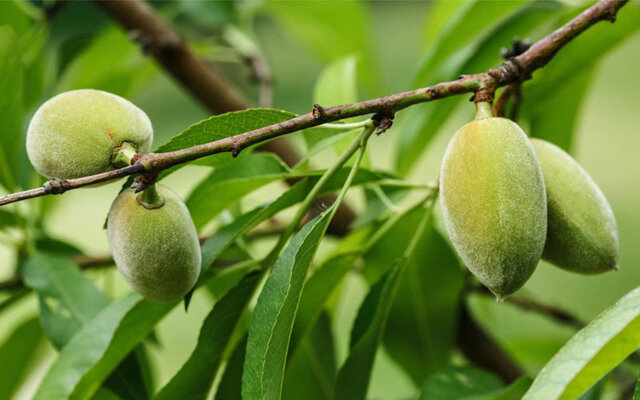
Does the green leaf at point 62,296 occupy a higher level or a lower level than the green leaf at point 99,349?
higher

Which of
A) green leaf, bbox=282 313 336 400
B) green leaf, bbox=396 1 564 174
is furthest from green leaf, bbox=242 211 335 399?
green leaf, bbox=396 1 564 174

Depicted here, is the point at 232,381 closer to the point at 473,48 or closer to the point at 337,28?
the point at 473,48

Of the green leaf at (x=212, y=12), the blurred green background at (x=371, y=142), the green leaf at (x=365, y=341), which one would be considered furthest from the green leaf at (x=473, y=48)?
the green leaf at (x=212, y=12)

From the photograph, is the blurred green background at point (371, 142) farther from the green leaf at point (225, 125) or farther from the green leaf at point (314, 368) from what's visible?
the green leaf at point (225, 125)

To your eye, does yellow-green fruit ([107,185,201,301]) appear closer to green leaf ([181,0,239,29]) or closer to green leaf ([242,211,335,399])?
green leaf ([242,211,335,399])

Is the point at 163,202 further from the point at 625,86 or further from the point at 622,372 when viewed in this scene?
the point at 625,86

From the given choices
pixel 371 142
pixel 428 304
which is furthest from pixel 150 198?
pixel 371 142
